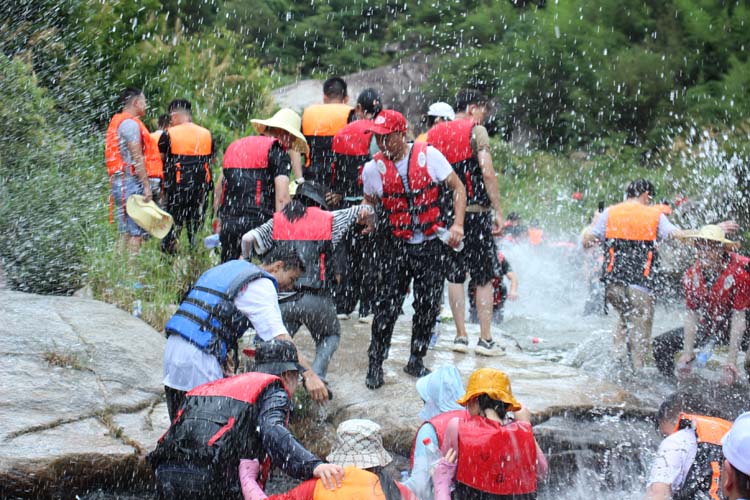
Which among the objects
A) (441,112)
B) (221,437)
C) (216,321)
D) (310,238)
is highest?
(441,112)

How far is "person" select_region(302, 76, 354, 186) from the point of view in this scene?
24.2 ft

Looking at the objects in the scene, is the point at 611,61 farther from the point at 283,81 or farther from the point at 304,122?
the point at 304,122

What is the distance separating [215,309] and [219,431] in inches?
29.1

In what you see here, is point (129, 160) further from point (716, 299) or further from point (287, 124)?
point (716, 299)

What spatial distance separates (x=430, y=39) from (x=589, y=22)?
206 inches

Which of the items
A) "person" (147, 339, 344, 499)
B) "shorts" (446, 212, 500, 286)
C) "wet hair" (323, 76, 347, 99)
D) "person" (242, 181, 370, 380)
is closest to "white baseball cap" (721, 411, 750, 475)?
"person" (147, 339, 344, 499)

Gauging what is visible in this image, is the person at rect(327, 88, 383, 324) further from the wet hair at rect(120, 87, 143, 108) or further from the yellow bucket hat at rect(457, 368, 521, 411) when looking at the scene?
the yellow bucket hat at rect(457, 368, 521, 411)

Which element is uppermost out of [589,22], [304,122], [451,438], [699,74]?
[589,22]

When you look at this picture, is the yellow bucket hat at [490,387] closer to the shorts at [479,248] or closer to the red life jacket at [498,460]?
the red life jacket at [498,460]

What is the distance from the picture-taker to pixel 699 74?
21375 millimetres

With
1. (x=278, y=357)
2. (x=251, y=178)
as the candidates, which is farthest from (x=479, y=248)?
(x=278, y=357)

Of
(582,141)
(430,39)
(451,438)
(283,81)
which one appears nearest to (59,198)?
(451,438)

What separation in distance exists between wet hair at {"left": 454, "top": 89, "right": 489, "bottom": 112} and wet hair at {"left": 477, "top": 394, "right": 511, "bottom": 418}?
3606 millimetres

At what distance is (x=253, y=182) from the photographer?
6816 millimetres
